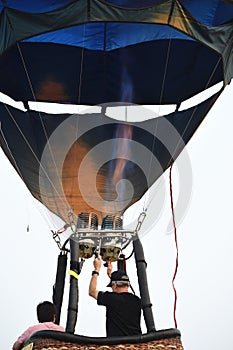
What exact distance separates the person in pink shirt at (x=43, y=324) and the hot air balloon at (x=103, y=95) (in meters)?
0.71

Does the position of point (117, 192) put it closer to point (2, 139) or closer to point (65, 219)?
point (65, 219)

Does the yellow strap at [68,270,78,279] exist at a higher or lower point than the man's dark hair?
higher

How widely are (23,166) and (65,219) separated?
2.09 ft

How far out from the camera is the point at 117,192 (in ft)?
16.6

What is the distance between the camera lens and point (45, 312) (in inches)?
124

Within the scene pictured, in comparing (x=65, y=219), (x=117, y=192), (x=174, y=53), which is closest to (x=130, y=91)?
(x=174, y=53)

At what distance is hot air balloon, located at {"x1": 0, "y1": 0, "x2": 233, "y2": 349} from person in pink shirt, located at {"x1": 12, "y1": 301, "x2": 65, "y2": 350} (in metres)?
0.71

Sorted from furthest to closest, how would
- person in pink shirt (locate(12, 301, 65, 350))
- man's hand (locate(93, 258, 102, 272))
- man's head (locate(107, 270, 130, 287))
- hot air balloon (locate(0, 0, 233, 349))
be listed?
1. hot air balloon (locate(0, 0, 233, 349))
2. man's hand (locate(93, 258, 102, 272))
3. man's head (locate(107, 270, 130, 287))
4. person in pink shirt (locate(12, 301, 65, 350))

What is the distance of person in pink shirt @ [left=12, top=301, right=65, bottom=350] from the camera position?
308cm

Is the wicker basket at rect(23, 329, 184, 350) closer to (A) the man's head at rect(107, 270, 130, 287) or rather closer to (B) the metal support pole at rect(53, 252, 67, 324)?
(A) the man's head at rect(107, 270, 130, 287)

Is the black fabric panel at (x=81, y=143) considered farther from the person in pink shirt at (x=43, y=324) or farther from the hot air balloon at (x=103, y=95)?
the person in pink shirt at (x=43, y=324)

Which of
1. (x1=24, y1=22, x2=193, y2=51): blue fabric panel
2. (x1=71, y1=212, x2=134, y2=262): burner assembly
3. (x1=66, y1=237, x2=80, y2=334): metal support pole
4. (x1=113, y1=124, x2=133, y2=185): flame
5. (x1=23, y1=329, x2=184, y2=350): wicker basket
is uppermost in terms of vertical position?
(x1=24, y1=22, x2=193, y2=51): blue fabric panel

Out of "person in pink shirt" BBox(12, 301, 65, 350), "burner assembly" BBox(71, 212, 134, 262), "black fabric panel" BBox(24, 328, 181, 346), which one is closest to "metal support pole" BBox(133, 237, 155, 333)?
"burner assembly" BBox(71, 212, 134, 262)

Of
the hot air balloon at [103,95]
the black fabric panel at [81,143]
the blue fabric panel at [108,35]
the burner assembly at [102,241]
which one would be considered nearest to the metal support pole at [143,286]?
the hot air balloon at [103,95]
